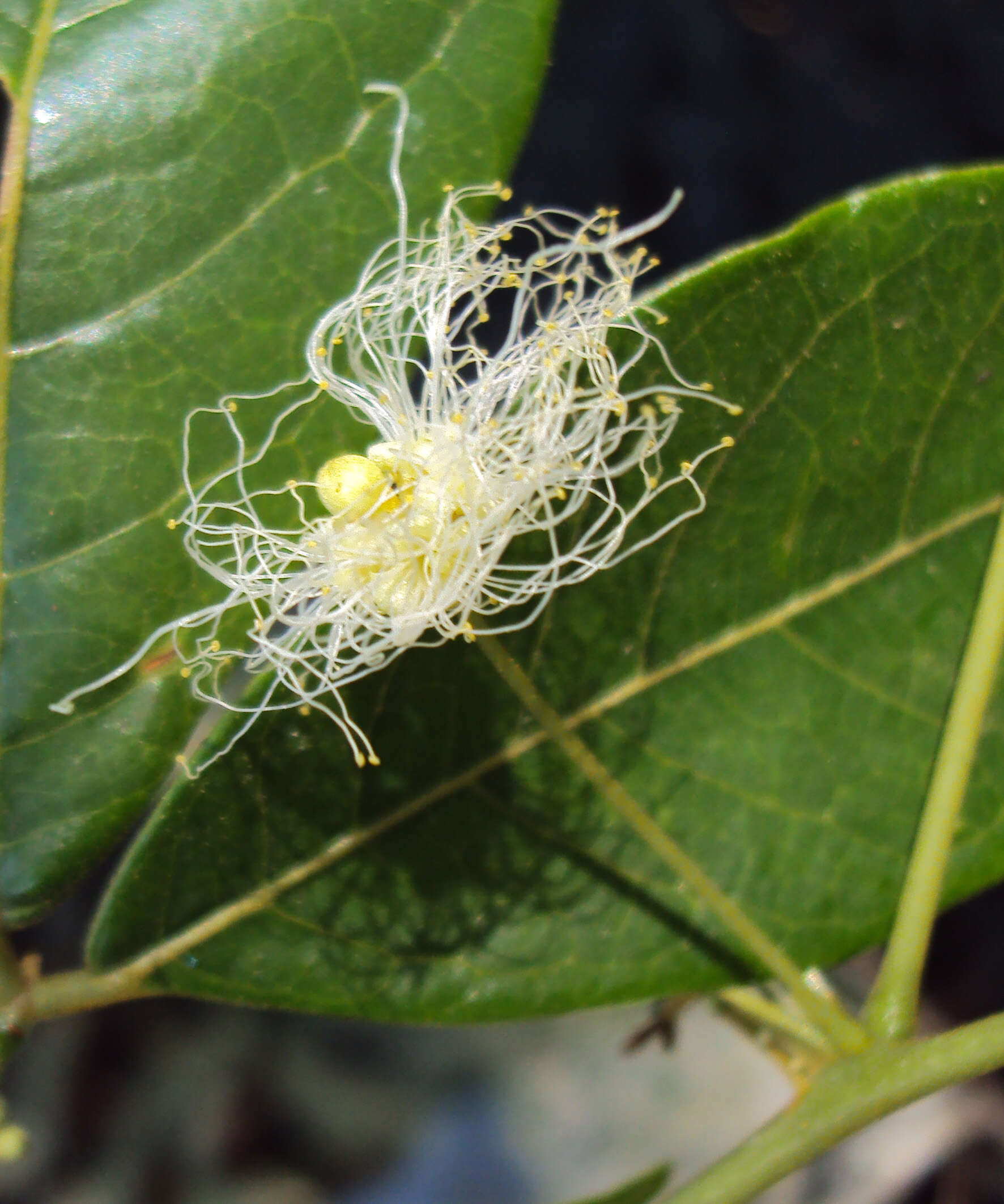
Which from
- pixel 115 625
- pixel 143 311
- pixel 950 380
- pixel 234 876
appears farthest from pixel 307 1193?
pixel 950 380

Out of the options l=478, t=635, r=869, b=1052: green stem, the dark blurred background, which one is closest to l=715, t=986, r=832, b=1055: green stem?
l=478, t=635, r=869, b=1052: green stem

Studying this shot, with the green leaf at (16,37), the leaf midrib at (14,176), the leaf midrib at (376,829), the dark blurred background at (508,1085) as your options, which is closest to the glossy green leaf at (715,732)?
the leaf midrib at (376,829)

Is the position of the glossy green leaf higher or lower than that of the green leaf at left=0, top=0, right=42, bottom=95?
lower

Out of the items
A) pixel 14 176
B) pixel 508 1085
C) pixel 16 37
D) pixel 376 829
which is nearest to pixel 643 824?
pixel 376 829

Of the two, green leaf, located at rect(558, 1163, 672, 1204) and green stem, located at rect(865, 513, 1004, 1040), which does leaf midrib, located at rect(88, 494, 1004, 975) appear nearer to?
green stem, located at rect(865, 513, 1004, 1040)

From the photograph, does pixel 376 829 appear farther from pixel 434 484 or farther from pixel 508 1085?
pixel 508 1085

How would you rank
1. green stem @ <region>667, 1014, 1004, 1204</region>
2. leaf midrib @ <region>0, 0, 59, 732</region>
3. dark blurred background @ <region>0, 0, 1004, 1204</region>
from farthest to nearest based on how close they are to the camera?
dark blurred background @ <region>0, 0, 1004, 1204</region>
leaf midrib @ <region>0, 0, 59, 732</region>
green stem @ <region>667, 1014, 1004, 1204</region>

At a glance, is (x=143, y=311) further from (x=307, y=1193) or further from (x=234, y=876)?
(x=307, y=1193)
